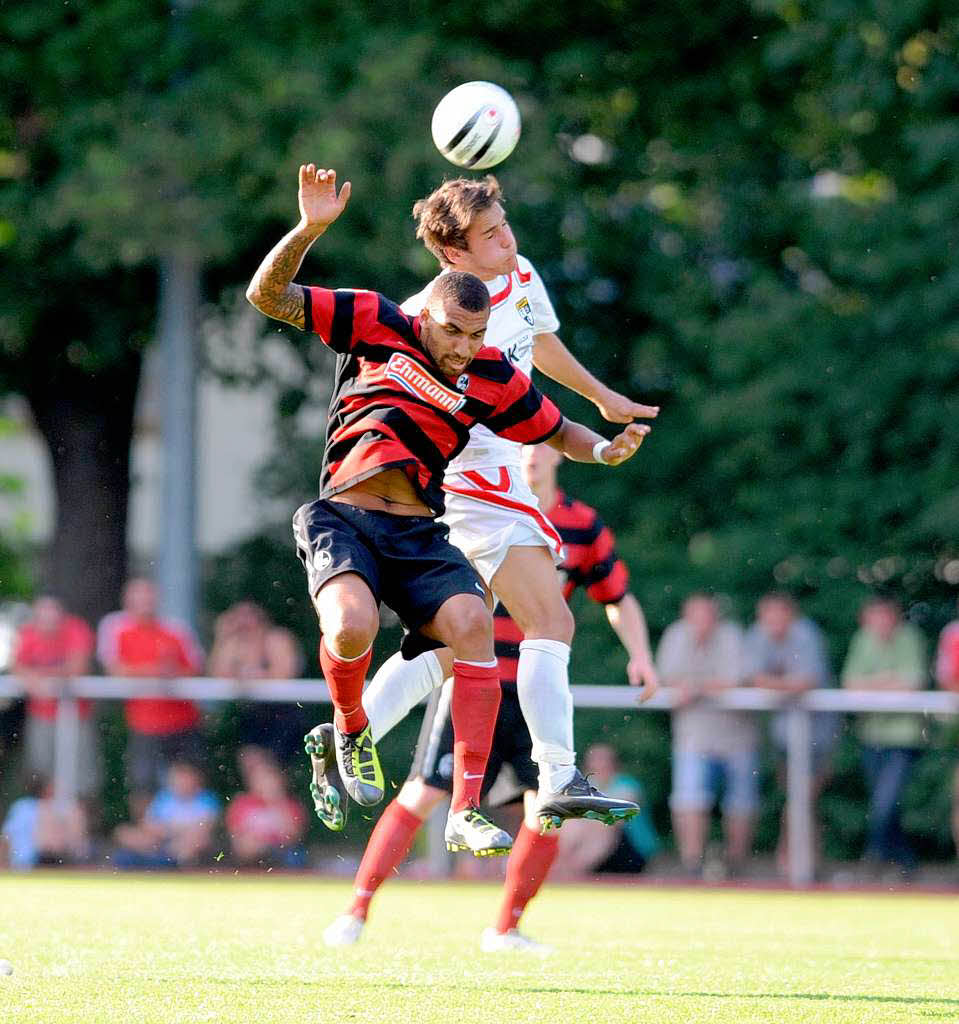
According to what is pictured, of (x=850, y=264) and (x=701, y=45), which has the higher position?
(x=701, y=45)

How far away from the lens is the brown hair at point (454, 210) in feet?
24.2

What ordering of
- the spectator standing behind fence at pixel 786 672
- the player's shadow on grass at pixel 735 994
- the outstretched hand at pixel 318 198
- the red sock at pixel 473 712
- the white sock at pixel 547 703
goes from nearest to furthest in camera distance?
the player's shadow on grass at pixel 735 994, the outstretched hand at pixel 318 198, the red sock at pixel 473 712, the white sock at pixel 547 703, the spectator standing behind fence at pixel 786 672

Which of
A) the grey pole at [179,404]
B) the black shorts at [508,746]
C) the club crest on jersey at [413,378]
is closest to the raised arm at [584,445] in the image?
the club crest on jersey at [413,378]

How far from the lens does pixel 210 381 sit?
72.3ft

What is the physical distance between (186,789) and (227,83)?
7831mm

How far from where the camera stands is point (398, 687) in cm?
752

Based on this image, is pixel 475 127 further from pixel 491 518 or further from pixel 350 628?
pixel 350 628

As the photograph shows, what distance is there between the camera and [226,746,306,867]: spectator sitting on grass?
565 inches

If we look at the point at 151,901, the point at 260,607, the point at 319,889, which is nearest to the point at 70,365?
the point at 260,607

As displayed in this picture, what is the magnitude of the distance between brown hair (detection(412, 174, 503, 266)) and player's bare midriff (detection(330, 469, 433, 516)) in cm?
108

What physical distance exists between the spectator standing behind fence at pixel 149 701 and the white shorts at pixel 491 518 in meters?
7.40

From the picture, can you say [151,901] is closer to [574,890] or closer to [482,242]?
[574,890]

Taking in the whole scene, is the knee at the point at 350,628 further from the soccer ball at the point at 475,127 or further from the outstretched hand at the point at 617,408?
the soccer ball at the point at 475,127

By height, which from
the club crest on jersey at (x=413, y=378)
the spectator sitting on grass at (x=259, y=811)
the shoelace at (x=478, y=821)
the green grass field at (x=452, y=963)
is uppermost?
the club crest on jersey at (x=413, y=378)
